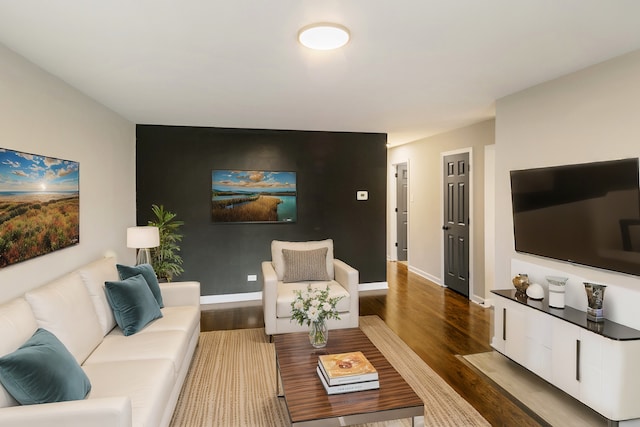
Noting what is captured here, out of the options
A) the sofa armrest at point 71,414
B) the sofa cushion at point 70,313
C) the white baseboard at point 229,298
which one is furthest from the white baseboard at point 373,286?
the sofa armrest at point 71,414

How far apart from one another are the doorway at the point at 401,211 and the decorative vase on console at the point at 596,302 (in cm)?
497

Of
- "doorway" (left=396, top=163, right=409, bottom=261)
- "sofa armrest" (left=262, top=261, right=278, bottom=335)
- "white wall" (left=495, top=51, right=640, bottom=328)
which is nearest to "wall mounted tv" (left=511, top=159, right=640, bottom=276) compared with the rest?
"white wall" (left=495, top=51, right=640, bottom=328)

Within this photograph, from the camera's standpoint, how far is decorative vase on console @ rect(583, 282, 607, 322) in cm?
249

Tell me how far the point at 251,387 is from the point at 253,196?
2823mm

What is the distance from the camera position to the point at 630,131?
243cm

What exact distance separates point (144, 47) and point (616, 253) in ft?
10.9

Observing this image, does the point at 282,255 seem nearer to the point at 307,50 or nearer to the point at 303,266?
the point at 303,266

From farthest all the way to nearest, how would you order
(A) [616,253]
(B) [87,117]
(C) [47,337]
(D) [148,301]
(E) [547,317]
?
1. (B) [87,117]
2. (D) [148,301]
3. (E) [547,317]
4. (A) [616,253]
5. (C) [47,337]

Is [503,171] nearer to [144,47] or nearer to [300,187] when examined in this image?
[300,187]

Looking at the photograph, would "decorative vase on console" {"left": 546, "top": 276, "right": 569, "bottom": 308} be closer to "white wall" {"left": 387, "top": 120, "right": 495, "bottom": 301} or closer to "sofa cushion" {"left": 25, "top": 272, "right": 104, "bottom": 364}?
"white wall" {"left": 387, "top": 120, "right": 495, "bottom": 301}

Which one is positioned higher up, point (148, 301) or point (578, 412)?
point (148, 301)

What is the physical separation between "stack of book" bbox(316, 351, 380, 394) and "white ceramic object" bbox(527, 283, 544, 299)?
1.63 metres

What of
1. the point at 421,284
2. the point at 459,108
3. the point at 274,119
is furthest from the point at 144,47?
the point at 421,284

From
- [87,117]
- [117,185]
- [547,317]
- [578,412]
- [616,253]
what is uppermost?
[87,117]
